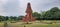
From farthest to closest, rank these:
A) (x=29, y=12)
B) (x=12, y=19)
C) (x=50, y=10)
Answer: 1. (x=29, y=12)
2. (x=50, y=10)
3. (x=12, y=19)

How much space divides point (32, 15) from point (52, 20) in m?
0.87

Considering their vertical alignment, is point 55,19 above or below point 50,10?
below

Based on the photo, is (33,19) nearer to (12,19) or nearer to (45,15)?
(45,15)

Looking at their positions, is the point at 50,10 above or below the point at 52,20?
above

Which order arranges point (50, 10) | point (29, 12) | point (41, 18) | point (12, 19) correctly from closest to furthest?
point (12, 19)
point (50, 10)
point (41, 18)
point (29, 12)

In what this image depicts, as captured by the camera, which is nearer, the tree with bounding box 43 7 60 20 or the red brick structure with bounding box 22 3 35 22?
the tree with bounding box 43 7 60 20

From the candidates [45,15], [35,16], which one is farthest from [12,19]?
[45,15]

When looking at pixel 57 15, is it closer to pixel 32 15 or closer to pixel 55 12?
pixel 55 12

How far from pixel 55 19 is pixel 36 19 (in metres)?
0.76

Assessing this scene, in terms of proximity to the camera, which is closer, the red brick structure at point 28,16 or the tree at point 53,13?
the tree at point 53,13

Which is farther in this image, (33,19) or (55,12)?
(33,19)

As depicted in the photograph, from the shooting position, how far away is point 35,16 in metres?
5.70

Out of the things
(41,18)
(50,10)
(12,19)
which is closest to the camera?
(12,19)

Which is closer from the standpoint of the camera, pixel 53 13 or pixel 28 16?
pixel 53 13
